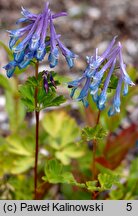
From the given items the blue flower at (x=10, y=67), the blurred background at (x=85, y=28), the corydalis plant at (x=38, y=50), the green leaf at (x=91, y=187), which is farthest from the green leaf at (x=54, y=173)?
the blurred background at (x=85, y=28)

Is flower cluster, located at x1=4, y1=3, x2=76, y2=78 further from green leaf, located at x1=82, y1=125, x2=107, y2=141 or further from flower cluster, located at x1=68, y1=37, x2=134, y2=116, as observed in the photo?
green leaf, located at x1=82, y1=125, x2=107, y2=141

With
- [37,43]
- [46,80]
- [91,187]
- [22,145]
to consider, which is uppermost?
[37,43]

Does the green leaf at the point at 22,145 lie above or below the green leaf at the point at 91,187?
above

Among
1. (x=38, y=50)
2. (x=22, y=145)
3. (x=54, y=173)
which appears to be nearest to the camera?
(x=38, y=50)

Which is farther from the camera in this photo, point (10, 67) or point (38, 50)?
point (10, 67)

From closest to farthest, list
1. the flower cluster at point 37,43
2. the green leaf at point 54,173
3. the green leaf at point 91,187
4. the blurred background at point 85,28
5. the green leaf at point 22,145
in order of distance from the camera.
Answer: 1. the flower cluster at point 37,43
2. the green leaf at point 91,187
3. the green leaf at point 54,173
4. the green leaf at point 22,145
5. the blurred background at point 85,28

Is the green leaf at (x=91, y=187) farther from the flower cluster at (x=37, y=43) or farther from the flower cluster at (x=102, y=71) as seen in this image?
the flower cluster at (x=37, y=43)

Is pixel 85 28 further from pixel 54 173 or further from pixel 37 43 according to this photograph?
pixel 37 43

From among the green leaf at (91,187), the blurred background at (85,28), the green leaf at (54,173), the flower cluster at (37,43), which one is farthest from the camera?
the blurred background at (85,28)

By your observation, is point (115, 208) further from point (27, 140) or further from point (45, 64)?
point (45, 64)

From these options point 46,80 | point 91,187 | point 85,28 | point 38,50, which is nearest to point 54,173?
point 91,187


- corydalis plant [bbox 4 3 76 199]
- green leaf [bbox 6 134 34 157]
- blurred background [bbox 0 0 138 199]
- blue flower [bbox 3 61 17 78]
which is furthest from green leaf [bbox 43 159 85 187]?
blurred background [bbox 0 0 138 199]
